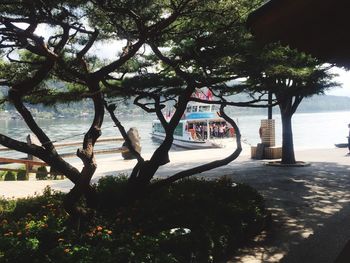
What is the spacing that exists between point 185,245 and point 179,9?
5412 millimetres

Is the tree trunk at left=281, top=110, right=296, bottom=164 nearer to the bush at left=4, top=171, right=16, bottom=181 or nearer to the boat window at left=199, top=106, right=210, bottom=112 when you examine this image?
the bush at left=4, top=171, right=16, bottom=181

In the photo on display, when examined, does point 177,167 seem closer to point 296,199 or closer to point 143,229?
point 296,199

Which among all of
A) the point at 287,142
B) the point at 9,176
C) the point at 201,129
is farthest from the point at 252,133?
the point at 9,176

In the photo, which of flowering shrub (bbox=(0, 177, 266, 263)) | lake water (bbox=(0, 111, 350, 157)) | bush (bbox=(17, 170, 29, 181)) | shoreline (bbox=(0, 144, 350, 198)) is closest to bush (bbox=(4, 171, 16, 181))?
bush (bbox=(17, 170, 29, 181))

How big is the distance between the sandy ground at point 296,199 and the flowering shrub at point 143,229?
58 centimetres

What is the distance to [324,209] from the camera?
10.1 metres

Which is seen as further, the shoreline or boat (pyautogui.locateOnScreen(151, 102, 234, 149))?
boat (pyautogui.locateOnScreen(151, 102, 234, 149))

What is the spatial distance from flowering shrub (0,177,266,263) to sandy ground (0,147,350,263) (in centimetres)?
58

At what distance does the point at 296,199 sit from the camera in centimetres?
1141

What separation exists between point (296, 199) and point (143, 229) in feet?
19.6

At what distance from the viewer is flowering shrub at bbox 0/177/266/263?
5.79 metres

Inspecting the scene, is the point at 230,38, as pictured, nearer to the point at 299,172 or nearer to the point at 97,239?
the point at 97,239

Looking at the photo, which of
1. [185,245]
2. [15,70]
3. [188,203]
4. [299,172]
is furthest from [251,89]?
[185,245]

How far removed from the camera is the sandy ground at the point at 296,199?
22.7 feet
